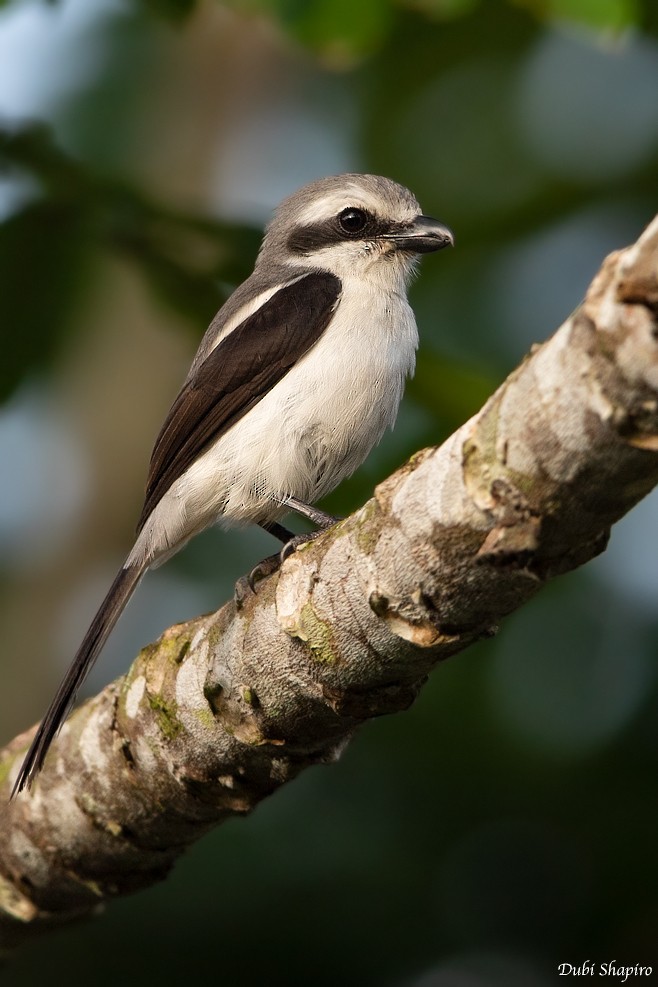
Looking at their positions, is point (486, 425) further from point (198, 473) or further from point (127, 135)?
point (127, 135)

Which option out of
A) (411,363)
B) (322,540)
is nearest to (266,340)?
(411,363)

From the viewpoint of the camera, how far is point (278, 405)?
13.7 ft

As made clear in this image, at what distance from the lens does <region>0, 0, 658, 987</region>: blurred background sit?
446 cm

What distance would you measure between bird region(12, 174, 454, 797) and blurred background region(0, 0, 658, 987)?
8.4 inches

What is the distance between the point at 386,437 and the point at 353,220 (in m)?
0.93

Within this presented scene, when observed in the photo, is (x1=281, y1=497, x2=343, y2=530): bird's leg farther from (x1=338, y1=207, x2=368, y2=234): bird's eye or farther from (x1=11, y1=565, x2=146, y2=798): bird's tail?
(x1=338, y1=207, x2=368, y2=234): bird's eye

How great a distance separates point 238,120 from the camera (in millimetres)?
7375

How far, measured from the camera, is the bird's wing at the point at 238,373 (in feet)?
14.1

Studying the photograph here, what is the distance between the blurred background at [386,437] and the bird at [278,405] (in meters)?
0.21
